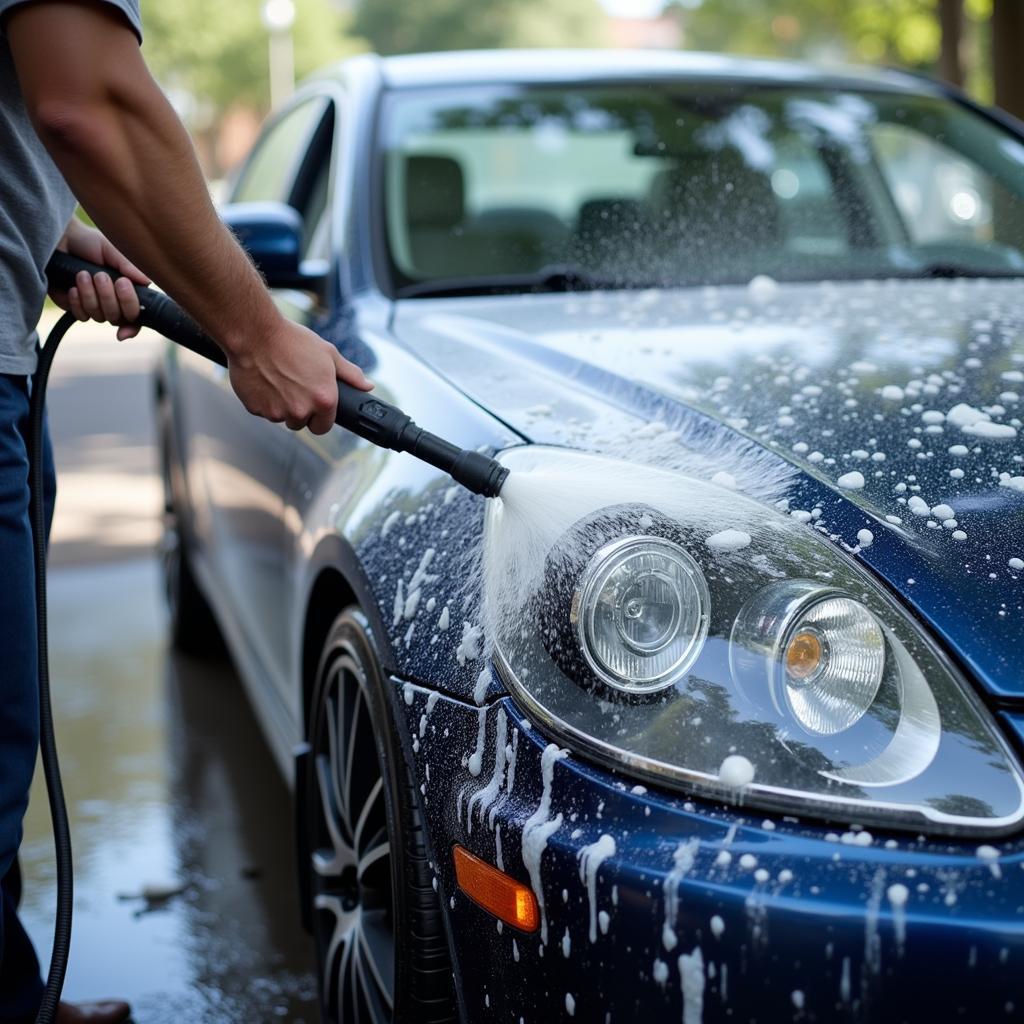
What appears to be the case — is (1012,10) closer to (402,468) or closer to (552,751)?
(402,468)

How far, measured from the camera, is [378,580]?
79.3 inches

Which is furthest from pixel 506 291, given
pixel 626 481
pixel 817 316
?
pixel 626 481

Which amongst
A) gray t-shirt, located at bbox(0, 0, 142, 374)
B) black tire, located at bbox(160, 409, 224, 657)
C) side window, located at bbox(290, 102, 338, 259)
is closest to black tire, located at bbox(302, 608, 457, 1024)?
gray t-shirt, located at bbox(0, 0, 142, 374)

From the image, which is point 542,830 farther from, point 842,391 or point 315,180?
point 315,180

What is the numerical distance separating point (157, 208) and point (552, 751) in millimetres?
726

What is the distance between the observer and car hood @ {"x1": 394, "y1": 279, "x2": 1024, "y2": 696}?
1.63m

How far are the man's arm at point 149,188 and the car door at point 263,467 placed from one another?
1.01 metres

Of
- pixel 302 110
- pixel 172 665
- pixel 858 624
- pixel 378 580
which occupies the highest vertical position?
pixel 302 110

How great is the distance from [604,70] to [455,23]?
223ft

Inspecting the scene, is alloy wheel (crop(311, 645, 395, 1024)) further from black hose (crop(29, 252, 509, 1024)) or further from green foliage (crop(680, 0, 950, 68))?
green foliage (crop(680, 0, 950, 68))

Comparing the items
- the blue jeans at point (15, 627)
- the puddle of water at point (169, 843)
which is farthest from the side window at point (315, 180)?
the blue jeans at point (15, 627)

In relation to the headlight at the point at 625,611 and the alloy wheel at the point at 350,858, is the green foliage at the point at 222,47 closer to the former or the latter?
the alloy wheel at the point at 350,858

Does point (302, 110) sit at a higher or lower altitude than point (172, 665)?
higher

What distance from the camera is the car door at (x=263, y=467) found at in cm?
286
